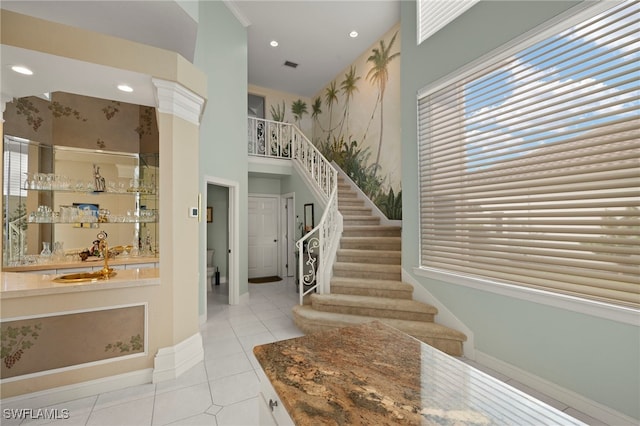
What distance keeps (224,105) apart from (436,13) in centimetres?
331

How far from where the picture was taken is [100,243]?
2582 mm

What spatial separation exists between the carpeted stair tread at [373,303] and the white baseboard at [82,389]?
1.99 meters

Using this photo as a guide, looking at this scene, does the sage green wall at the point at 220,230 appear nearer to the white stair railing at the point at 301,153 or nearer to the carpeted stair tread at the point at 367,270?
the white stair railing at the point at 301,153

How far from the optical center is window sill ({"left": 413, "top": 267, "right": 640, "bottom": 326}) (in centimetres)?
183

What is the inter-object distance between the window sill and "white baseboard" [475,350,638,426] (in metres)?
0.65

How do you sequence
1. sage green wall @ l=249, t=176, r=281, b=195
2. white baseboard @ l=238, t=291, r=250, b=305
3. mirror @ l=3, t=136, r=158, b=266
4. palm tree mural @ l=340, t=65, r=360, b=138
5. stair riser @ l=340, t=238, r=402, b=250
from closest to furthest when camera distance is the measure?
mirror @ l=3, t=136, r=158, b=266 → stair riser @ l=340, t=238, r=402, b=250 → white baseboard @ l=238, t=291, r=250, b=305 → palm tree mural @ l=340, t=65, r=360, b=138 → sage green wall @ l=249, t=176, r=281, b=195

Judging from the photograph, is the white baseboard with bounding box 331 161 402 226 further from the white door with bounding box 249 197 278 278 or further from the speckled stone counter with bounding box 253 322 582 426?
the speckled stone counter with bounding box 253 322 582 426

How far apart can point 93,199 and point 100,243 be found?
53.5 inches

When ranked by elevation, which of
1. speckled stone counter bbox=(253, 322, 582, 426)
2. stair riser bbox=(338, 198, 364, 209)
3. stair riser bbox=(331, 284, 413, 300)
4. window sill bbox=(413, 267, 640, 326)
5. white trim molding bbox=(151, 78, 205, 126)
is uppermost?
white trim molding bbox=(151, 78, 205, 126)

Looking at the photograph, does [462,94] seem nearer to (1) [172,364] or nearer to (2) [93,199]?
(1) [172,364]

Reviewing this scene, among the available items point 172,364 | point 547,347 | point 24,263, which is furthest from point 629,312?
point 24,263

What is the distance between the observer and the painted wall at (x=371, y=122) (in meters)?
5.37

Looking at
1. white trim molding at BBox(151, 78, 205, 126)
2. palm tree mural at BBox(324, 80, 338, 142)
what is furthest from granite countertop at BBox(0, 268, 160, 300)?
palm tree mural at BBox(324, 80, 338, 142)

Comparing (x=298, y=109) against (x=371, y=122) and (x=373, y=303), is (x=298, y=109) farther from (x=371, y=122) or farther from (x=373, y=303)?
(x=373, y=303)
